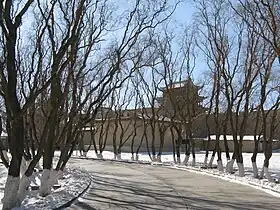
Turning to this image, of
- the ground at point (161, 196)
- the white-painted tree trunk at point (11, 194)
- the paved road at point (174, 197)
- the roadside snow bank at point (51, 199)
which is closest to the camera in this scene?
the white-painted tree trunk at point (11, 194)

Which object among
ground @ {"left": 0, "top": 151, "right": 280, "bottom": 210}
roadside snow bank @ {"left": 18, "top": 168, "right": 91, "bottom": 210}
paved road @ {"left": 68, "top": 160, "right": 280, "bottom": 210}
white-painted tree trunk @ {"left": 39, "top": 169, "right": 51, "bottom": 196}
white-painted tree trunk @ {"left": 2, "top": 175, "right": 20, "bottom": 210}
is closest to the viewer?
white-painted tree trunk @ {"left": 2, "top": 175, "right": 20, "bottom": 210}

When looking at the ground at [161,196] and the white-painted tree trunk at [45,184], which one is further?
the white-painted tree trunk at [45,184]

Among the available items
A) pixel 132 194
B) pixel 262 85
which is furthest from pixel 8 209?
pixel 262 85

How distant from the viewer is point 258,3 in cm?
1636

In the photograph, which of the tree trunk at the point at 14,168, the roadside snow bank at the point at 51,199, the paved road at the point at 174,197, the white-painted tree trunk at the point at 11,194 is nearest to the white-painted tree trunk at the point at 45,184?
the roadside snow bank at the point at 51,199

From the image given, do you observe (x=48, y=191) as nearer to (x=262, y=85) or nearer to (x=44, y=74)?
(x=44, y=74)

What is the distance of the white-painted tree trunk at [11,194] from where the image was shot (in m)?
11.3

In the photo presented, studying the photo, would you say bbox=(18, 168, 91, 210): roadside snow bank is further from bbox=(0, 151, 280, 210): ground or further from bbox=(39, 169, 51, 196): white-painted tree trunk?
bbox=(39, 169, 51, 196): white-painted tree trunk

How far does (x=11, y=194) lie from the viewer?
11414 mm

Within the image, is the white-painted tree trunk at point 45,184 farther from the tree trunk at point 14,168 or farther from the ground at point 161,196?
the tree trunk at point 14,168

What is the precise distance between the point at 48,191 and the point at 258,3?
9.80 meters

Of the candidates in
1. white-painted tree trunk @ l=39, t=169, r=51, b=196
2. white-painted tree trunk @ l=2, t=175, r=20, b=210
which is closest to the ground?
white-painted tree trunk @ l=39, t=169, r=51, b=196

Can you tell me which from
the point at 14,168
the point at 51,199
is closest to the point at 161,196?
the point at 51,199

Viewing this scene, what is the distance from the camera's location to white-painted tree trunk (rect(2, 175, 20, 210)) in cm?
1131
